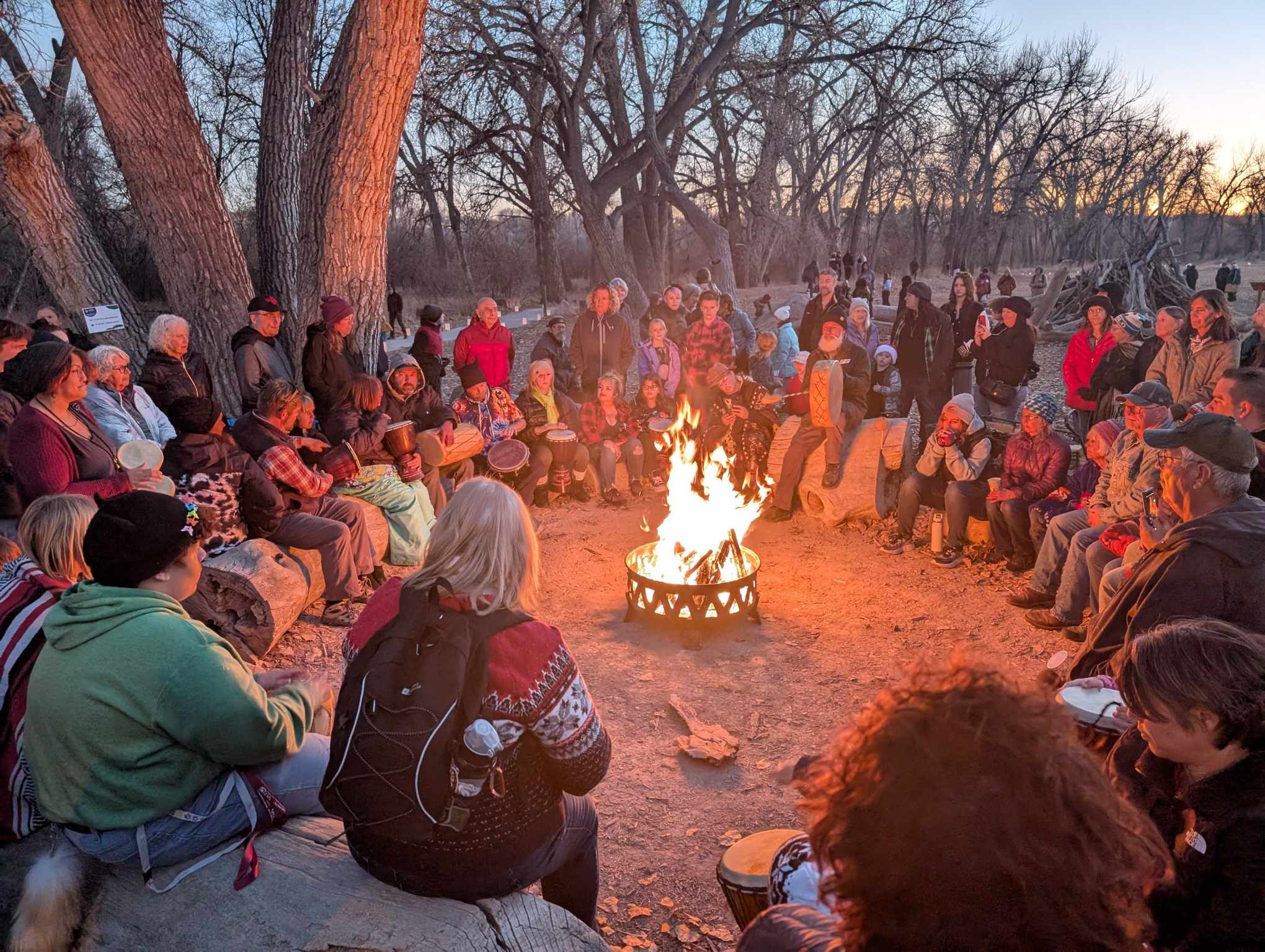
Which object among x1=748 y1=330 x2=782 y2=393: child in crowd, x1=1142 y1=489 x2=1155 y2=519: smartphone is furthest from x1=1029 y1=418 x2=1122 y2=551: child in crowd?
x1=748 y1=330 x2=782 y2=393: child in crowd

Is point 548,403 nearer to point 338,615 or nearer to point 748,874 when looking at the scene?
point 338,615

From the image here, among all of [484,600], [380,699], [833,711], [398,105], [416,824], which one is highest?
[398,105]

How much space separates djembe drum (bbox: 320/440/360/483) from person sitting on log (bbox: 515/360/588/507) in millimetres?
1999

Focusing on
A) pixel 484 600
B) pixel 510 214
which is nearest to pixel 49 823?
pixel 484 600

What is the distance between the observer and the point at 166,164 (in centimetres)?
686

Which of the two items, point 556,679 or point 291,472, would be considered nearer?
point 556,679

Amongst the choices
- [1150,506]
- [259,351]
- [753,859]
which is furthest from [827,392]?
[753,859]

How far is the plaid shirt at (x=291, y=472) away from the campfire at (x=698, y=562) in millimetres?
2108

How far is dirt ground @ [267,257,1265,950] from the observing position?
324 centimetres

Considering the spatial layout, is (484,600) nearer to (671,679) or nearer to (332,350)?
(671,679)

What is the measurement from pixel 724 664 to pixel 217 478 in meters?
3.23

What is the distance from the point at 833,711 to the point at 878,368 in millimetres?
5160

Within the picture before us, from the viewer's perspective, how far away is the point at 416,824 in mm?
1953

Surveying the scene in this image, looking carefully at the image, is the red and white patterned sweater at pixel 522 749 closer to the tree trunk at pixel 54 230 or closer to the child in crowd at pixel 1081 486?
the child in crowd at pixel 1081 486
